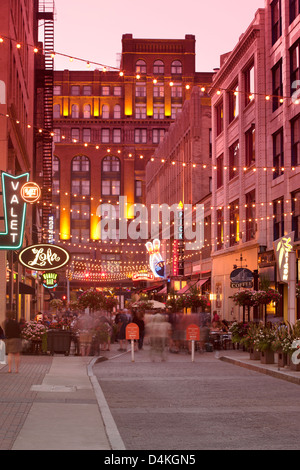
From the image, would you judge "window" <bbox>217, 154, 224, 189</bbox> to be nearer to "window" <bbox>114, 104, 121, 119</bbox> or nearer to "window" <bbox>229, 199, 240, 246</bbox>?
"window" <bbox>229, 199, 240, 246</bbox>

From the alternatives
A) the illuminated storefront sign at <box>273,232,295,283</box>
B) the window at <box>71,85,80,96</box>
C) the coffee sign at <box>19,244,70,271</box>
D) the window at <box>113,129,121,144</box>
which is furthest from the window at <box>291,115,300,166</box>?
the window at <box>71,85,80,96</box>

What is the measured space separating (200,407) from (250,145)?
102ft

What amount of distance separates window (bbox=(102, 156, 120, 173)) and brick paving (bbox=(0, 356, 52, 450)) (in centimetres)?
9653

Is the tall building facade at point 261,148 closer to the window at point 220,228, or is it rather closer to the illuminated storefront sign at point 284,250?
the window at point 220,228

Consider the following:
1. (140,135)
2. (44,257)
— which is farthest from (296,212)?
(140,135)

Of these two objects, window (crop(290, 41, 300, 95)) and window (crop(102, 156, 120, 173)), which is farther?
window (crop(102, 156, 120, 173))

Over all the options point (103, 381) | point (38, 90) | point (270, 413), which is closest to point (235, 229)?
point (38, 90)

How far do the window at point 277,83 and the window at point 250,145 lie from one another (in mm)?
3410

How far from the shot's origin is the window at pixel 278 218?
3834 cm

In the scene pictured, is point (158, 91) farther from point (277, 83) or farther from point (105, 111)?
point (277, 83)

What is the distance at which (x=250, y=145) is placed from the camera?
43969 mm

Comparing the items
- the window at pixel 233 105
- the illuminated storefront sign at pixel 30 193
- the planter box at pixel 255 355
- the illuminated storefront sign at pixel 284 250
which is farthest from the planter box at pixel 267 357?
the window at pixel 233 105

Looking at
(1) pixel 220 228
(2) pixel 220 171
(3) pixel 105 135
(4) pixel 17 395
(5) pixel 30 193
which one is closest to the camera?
(4) pixel 17 395

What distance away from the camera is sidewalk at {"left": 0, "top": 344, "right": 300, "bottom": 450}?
9.88 metres
